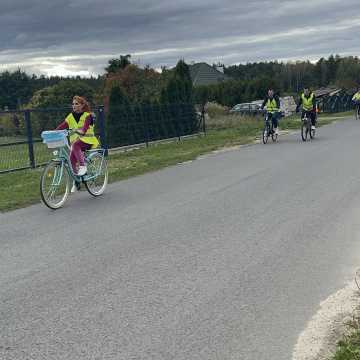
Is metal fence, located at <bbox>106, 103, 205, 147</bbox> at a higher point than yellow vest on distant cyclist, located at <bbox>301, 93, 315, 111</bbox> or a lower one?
lower

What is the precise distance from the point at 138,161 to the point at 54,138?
7.29m

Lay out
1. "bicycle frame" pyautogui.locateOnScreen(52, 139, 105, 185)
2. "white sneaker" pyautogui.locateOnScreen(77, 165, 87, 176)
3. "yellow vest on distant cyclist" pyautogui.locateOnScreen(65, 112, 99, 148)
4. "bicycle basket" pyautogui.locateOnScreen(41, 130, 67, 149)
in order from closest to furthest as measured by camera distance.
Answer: "bicycle basket" pyautogui.locateOnScreen(41, 130, 67, 149) → "bicycle frame" pyautogui.locateOnScreen(52, 139, 105, 185) → "white sneaker" pyautogui.locateOnScreen(77, 165, 87, 176) → "yellow vest on distant cyclist" pyautogui.locateOnScreen(65, 112, 99, 148)

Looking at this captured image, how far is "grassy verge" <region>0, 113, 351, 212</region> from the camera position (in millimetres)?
11422

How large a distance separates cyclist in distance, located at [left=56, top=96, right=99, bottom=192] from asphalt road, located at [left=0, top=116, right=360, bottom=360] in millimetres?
638

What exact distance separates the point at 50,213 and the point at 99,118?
394 inches

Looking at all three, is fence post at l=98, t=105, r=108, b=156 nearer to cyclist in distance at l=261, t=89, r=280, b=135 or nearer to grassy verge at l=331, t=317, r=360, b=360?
cyclist in distance at l=261, t=89, r=280, b=135

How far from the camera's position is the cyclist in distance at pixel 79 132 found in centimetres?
1059

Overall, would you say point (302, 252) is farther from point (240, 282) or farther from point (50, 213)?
point (50, 213)

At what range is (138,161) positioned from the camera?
17.2 m

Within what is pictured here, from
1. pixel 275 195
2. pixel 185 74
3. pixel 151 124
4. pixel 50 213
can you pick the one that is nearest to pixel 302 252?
pixel 275 195

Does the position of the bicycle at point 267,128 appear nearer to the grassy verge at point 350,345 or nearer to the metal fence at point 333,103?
the grassy verge at point 350,345

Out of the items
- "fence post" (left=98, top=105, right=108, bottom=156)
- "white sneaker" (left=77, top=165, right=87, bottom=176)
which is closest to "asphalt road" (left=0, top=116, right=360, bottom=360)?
"white sneaker" (left=77, top=165, right=87, bottom=176)

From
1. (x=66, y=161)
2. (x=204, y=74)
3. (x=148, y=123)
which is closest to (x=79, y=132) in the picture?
(x=66, y=161)

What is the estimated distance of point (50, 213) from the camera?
946cm
